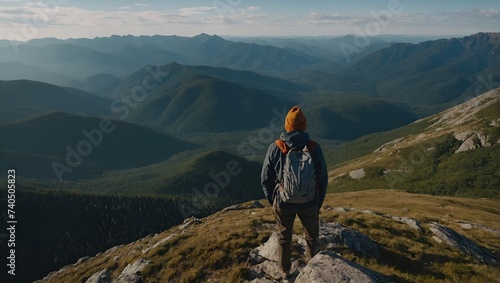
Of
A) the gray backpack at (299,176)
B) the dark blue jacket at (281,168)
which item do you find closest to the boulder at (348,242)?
the dark blue jacket at (281,168)

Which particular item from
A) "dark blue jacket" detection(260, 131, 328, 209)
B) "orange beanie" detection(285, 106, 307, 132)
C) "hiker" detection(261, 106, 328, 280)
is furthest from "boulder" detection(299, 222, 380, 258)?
"orange beanie" detection(285, 106, 307, 132)

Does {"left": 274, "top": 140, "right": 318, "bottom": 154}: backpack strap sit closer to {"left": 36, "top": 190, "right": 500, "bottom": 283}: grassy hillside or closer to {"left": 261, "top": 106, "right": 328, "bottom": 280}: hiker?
{"left": 261, "top": 106, "right": 328, "bottom": 280}: hiker

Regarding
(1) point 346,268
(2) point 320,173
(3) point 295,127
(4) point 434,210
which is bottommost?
(4) point 434,210

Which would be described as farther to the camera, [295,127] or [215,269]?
[215,269]

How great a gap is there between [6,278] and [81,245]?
36932 millimetres

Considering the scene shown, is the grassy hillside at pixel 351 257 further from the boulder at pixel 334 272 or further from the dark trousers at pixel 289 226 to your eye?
the dark trousers at pixel 289 226

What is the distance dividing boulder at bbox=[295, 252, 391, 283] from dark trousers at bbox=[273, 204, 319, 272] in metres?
1.22

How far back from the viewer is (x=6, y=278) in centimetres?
16400

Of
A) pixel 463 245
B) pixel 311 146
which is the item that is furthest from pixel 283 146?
pixel 463 245

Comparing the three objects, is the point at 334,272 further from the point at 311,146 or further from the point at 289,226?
the point at 311,146

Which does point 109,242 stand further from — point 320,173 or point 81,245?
point 320,173

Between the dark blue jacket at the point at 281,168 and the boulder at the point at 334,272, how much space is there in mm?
2820

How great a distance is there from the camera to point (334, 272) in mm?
14391

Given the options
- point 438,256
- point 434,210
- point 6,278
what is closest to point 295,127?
point 438,256
